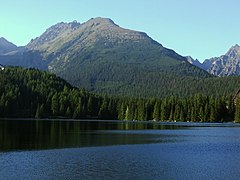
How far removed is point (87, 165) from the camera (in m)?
60.2

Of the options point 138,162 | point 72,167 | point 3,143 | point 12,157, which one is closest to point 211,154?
point 138,162

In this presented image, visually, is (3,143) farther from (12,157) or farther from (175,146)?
(175,146)

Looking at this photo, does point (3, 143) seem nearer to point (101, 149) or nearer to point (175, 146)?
point (101, 149)

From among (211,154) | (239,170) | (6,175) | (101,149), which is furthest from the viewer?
(101,149)

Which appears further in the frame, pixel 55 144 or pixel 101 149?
pixel 55 144

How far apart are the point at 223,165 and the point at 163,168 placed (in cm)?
997

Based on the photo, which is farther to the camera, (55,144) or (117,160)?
(55,144)

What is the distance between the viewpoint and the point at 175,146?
88.9 meters

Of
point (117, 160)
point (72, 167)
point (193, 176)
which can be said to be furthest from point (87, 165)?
point (193, 176)

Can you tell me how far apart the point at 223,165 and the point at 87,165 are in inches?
798

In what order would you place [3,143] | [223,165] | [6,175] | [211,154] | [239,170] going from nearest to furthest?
1. [6,175]
2. [239,170]
3. [223,165]
4. [211,154]
5. [3,143]

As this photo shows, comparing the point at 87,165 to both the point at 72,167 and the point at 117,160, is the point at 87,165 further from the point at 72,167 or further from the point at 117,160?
the point at 117,160

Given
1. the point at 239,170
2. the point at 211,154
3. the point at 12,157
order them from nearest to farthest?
the point at 239,170 → the point at 12,157 → the point at 211,154

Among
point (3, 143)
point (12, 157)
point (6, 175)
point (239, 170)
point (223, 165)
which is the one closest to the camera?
point (6, 175)
